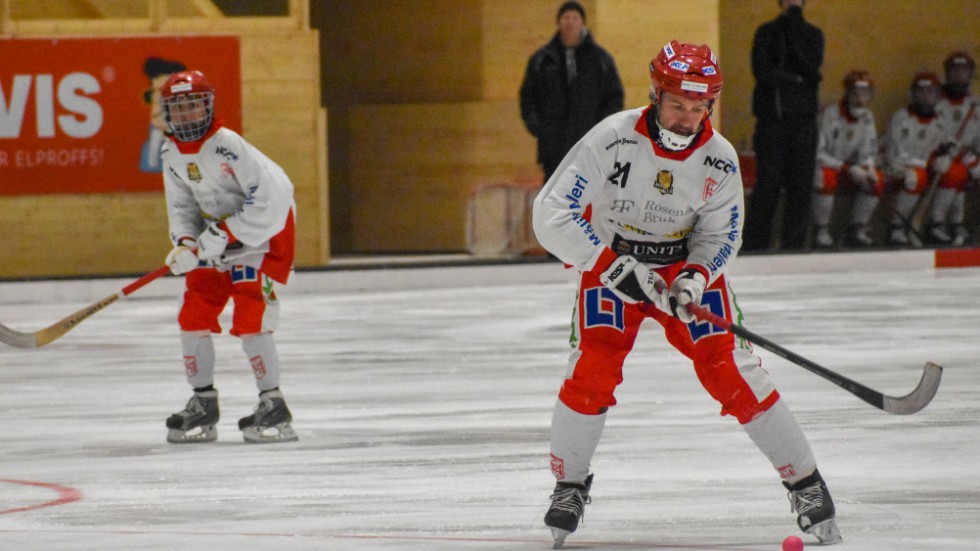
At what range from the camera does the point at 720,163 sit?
392 centimetres

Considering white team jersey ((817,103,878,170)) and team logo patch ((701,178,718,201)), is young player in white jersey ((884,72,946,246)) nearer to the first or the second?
white team jersey ((817,103,878,170))

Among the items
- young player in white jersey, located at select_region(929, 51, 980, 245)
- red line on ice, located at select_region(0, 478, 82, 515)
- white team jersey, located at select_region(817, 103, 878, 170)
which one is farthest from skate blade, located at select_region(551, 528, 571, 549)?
young player in white jersey, located at select_region(929, 51, 980, 245)

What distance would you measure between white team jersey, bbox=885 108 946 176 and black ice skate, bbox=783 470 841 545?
9.64 meters

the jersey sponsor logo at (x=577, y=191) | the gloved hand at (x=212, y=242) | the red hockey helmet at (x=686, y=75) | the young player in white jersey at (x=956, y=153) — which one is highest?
the red hockey helmet at (x=686, y=75)

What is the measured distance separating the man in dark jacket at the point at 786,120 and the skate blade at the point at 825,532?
8.06 metres

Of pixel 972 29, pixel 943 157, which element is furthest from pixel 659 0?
pixel 972 29

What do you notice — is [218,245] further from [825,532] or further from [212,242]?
[825,532]

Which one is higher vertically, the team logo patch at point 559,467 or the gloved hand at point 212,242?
the gloved hand at point 212,242

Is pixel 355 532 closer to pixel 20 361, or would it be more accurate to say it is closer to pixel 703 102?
pixel 703 102

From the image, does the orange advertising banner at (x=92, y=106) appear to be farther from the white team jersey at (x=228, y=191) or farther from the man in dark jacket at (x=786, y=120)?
the white team jersey at (x=228, y=191)

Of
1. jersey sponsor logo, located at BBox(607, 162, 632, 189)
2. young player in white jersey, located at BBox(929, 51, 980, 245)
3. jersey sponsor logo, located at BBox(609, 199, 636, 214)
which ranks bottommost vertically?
young player in white jersey, located at BBox(929, 51, 980, 245)

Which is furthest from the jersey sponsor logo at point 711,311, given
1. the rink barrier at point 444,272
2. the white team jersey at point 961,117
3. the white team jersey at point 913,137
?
the white team jersey at point 961,117

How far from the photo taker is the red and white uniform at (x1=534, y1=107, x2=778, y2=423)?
3850 mm

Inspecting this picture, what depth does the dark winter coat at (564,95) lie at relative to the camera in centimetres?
1079
